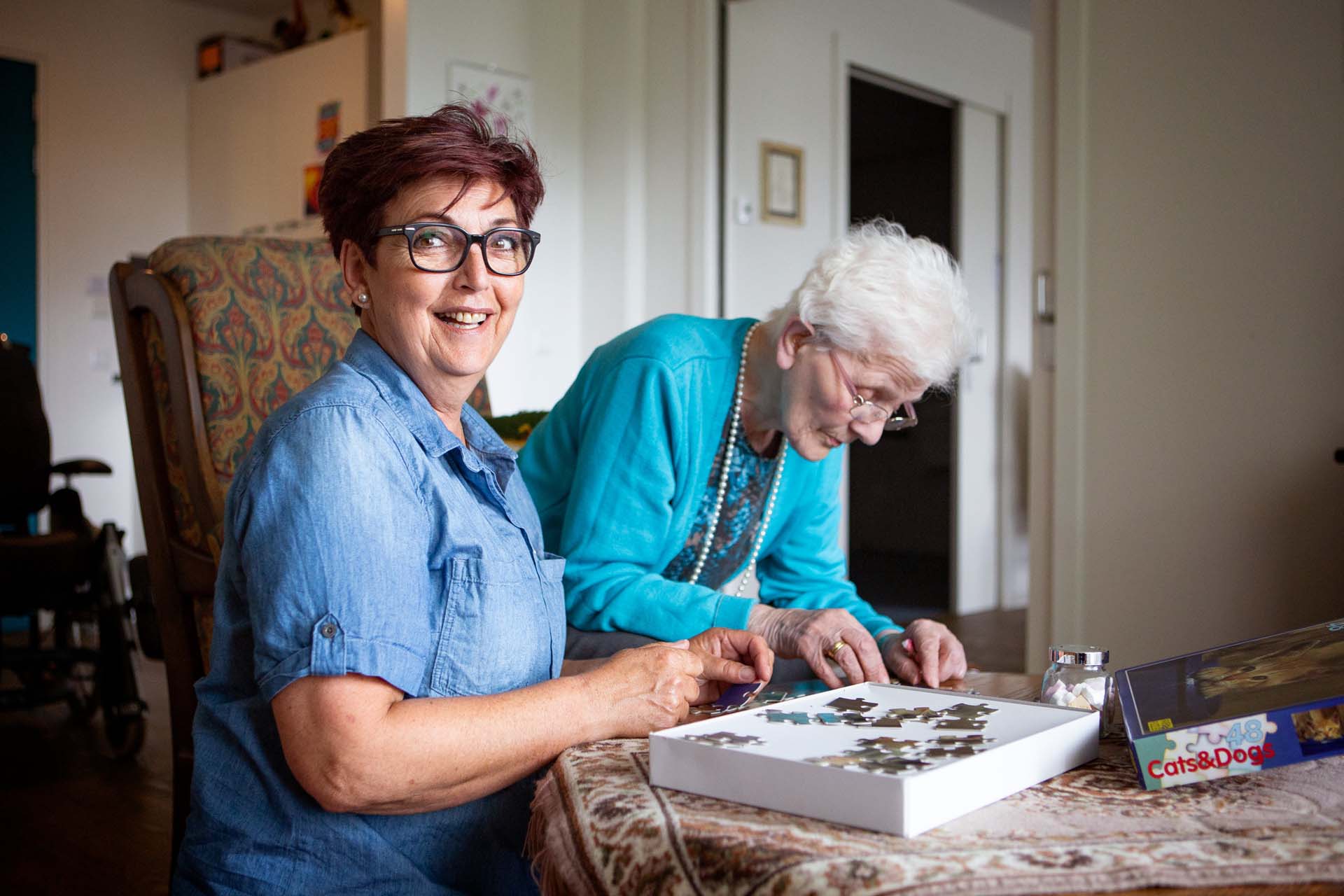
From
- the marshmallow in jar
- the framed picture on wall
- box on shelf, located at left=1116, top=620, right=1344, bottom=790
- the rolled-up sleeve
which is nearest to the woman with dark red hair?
the rolled-up sleeve

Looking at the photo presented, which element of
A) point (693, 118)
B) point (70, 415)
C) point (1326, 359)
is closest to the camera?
point (1326, 359)

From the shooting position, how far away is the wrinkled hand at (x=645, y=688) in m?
1.00

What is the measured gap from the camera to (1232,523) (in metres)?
3.08

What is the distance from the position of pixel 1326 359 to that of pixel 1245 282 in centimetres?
28

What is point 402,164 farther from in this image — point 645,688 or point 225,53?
point 225,53

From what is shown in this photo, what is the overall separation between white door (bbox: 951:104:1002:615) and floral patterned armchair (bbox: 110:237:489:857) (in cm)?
421

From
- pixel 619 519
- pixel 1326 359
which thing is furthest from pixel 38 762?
pixel 1326 359

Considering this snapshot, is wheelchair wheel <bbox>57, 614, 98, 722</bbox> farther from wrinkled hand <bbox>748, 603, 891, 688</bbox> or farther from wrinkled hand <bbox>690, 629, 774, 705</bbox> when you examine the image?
wrinkled hand <bbox>690, 629, 774, 705</bbox>

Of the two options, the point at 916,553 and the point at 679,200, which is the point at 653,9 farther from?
the point at 916,553

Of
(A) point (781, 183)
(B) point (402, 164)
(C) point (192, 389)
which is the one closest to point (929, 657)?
(B) point (402, 164)

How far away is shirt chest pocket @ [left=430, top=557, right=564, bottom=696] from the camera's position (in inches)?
39.9

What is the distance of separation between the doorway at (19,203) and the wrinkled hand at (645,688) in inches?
221

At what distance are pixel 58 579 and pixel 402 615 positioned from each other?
120 inches

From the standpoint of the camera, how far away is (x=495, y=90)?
4.45 meters
